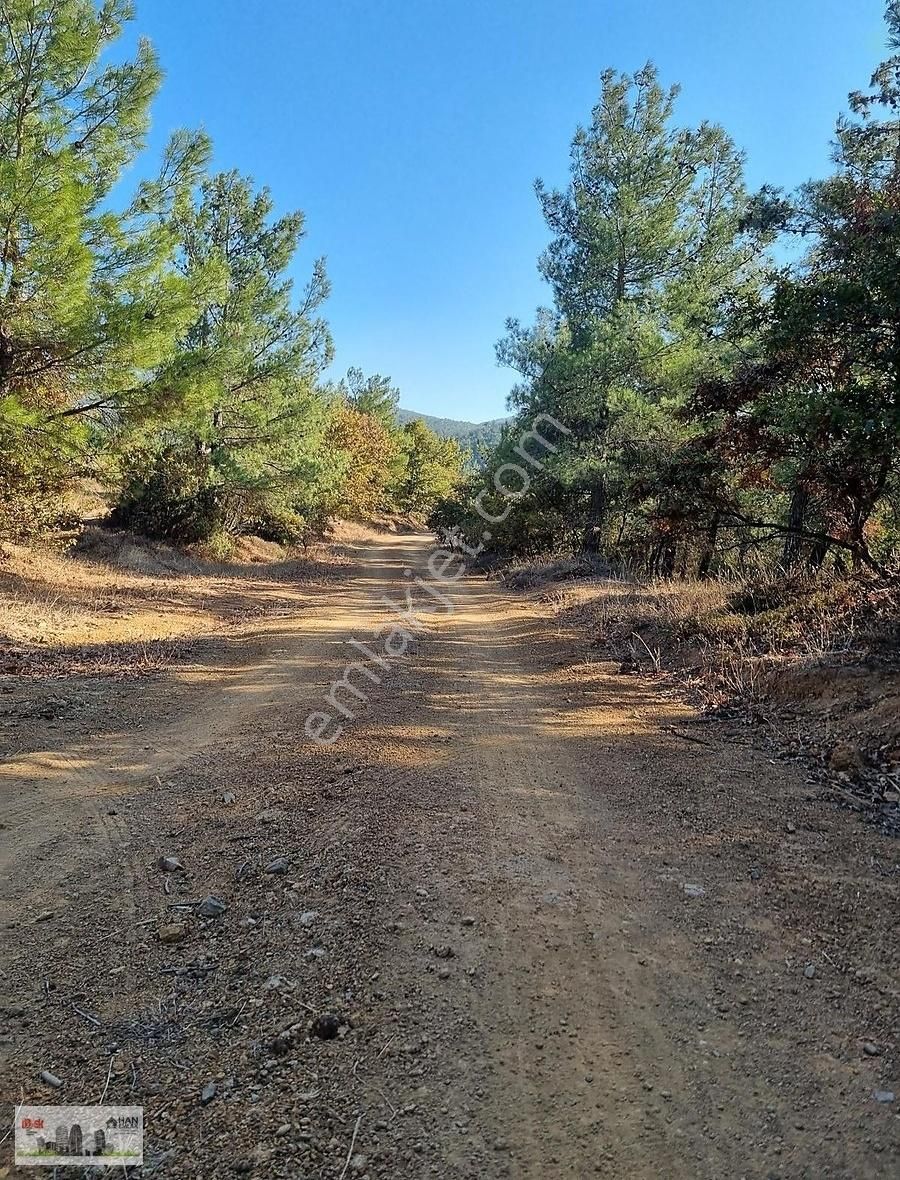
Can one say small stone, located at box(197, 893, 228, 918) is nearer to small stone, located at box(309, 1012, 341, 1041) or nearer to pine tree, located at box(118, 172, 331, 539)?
small stone, located at box(309, 1012, 341, 1041)

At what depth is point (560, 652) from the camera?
916 cm

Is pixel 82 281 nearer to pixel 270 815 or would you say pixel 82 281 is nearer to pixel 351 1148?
pixel 270 815

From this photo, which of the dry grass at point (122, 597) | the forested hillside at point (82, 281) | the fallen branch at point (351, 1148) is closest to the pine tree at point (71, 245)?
the forested hillside at point (82, 281)

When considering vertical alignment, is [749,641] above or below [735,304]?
below

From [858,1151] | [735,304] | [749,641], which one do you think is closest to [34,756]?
[858,1151]

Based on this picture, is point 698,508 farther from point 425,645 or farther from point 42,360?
point 42,360

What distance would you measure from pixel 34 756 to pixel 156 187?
10.1 m

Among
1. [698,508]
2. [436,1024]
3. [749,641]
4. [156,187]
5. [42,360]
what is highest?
[156,187]

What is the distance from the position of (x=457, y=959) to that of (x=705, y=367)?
13.6 metres

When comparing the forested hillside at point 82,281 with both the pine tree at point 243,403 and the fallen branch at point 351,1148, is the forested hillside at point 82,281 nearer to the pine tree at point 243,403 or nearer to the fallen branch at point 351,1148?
the pine tree at point 243,403

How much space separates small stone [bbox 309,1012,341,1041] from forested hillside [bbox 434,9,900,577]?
6.28 m

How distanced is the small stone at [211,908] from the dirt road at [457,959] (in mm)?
43

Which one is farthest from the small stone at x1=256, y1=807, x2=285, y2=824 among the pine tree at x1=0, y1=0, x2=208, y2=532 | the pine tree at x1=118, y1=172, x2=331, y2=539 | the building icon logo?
the pine tree at x1=118, y1=172, x2=331, y2=539

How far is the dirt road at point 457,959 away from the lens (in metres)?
2.02
